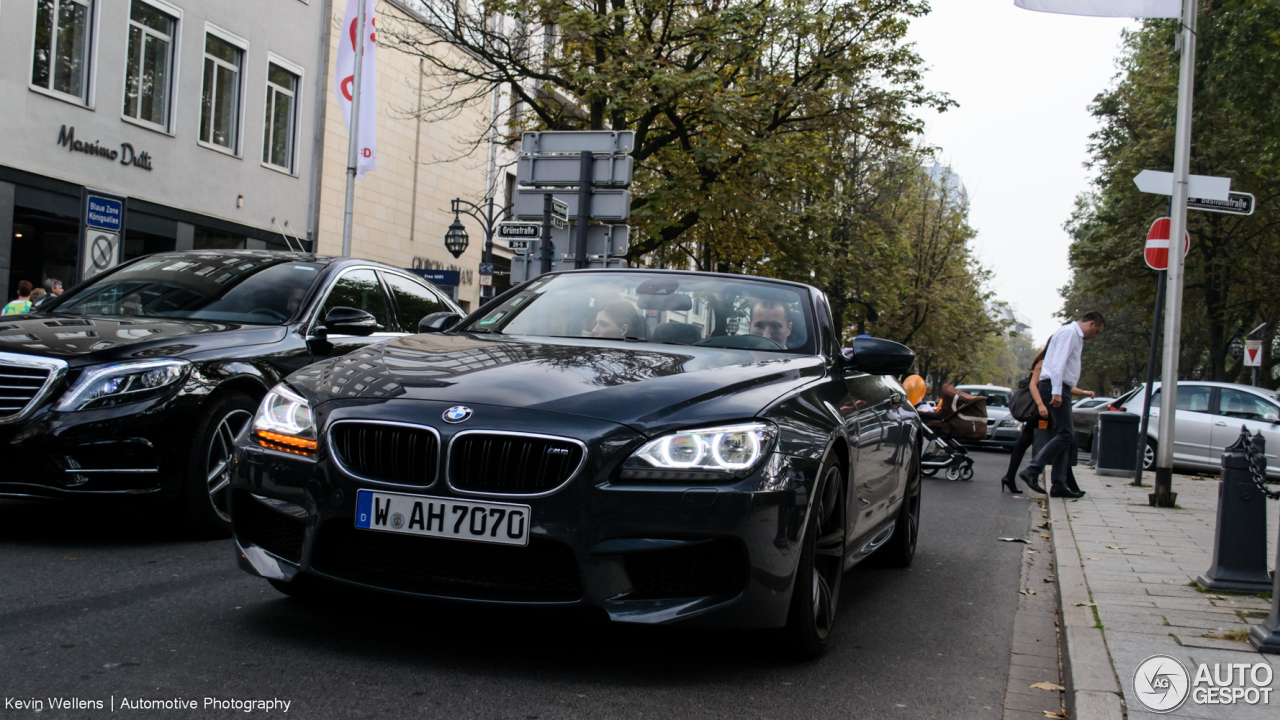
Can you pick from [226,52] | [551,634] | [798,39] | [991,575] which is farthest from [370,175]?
[551,634]

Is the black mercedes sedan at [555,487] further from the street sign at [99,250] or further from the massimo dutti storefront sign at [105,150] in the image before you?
the massimo dutti storefront sign at [105,150]

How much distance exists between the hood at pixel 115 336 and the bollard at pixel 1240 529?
512 centimetres

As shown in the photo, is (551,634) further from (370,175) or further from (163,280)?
(370,175)

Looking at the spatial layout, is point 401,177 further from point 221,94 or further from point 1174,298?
point 1174,298

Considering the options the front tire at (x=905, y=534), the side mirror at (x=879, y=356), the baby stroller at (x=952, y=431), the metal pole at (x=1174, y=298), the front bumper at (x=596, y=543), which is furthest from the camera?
the baby stroller at (x=952, y=431)

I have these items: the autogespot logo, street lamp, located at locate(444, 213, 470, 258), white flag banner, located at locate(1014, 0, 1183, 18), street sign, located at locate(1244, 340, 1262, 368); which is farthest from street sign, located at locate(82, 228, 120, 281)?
street sign, located at locate(1244, 340, 1262, 368)

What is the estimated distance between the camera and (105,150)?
18.5 m

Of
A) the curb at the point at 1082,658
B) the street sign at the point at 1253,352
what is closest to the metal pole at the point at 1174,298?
the curb at the point at 1082,658

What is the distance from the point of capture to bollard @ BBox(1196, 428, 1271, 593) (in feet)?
19.0

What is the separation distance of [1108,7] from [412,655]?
780 cm

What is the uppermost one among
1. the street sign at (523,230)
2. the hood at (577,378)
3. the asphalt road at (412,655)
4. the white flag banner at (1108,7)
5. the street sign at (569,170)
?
the white flag banner at (1108,7)

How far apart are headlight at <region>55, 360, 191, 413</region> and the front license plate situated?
245cm

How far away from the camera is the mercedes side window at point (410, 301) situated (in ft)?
26.0

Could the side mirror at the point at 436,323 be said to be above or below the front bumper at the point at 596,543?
above
